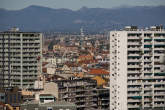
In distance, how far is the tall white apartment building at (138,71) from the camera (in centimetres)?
1998

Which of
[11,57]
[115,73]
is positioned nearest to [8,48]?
[11,57]

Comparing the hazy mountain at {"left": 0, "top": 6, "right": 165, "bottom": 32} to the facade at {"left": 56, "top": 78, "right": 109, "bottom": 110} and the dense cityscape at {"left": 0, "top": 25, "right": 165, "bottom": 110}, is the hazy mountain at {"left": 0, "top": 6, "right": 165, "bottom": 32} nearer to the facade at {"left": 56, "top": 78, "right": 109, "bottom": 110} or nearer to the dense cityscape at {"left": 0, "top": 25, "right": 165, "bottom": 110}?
the facade at {"left": 56, "top": 78, "right": 109, "bottom": 110}

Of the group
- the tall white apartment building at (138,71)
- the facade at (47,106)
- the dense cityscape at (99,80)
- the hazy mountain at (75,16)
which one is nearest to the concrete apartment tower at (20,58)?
the dense cityscape at (99,80)

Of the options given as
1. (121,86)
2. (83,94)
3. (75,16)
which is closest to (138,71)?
(121,86)

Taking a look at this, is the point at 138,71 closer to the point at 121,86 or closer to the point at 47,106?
the point at 121,86

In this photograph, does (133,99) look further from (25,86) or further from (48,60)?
(48,60)

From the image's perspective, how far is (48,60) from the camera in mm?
48875

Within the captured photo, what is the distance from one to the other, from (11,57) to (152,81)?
8678mm

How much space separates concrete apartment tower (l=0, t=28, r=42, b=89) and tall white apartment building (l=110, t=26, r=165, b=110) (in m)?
6.82

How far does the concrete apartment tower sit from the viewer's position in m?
26.1

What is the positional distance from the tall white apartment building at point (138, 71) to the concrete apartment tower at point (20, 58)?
6.82 meters

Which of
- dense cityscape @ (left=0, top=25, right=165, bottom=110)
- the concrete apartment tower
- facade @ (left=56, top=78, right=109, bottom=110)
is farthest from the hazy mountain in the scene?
dense cityscape @ (left=0, top=25, right=165, bottom=110)

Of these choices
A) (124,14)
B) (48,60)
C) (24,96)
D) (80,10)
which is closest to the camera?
(24,96)

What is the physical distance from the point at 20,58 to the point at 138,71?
7.97 m
